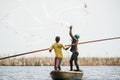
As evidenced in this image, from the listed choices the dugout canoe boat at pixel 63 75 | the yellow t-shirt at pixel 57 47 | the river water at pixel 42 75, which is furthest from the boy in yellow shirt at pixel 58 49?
the river water at pixel 42 75

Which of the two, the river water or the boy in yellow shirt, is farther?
the river water

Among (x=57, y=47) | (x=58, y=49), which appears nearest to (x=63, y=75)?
(x=58, y=49)

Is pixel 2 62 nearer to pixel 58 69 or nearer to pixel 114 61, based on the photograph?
pixel 114 61

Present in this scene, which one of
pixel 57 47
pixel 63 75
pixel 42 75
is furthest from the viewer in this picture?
pixel 42 75

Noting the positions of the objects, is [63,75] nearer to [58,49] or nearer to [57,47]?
[58,49]

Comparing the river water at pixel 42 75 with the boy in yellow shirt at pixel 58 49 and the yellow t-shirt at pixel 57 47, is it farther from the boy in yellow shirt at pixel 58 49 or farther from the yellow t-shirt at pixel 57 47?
the yellow t-shirt at pixel 57 47

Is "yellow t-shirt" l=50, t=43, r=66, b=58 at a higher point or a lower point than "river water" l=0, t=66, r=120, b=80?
higher

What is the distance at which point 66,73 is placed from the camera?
21.9m

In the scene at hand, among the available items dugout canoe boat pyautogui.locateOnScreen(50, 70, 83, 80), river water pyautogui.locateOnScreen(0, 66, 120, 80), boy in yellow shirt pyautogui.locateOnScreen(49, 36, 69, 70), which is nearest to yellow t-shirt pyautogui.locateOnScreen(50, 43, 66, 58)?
boy in yellow shirt pyautogui.locateOnScreen(49, 36, 69, 70)

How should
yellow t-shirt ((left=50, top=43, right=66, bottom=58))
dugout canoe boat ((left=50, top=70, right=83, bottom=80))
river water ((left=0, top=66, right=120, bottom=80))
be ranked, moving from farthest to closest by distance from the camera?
river water ((left=0, top=66, right=120, bottom=80)) → dugout canoe boat ((left=50, top=70, right=83, bottom=80)) → yellow t-shirt ((left=50, top=43, right=66, bottom=58))

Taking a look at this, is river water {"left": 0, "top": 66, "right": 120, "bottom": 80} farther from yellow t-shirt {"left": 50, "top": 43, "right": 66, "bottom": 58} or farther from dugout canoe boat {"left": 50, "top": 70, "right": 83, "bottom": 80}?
yellow t-shirt {"left": 50, "top": 43, "right": 66, "bottom": 58}

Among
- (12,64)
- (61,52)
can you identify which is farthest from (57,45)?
(12,64)

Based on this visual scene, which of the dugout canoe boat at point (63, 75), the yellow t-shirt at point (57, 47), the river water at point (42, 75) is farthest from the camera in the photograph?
the river water at point (42, 75)

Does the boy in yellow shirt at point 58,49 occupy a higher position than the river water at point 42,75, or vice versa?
the boy in yellow shirt at point 58,49
